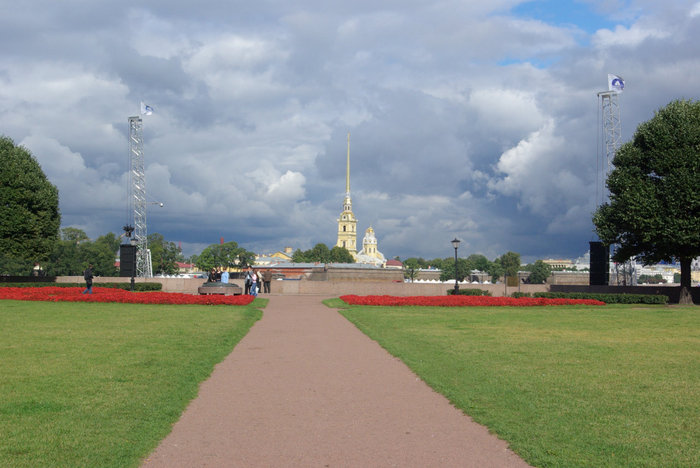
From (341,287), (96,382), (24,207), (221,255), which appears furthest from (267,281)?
(221,255)

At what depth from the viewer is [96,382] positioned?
30.4 feet

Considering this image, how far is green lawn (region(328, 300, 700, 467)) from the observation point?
20.8ft

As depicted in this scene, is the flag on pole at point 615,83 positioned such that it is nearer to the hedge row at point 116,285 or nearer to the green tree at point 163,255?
the hedge row at point 116,285

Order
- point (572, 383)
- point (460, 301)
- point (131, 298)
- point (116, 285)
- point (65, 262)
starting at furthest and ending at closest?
1. point (65, 262)
2. point (116, 285)
3. point (460, 301)
4. point (131, 298)
5. point (572, 383)

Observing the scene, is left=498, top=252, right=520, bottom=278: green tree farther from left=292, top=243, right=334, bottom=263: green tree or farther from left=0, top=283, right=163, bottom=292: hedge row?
left=0, top=283, right=163, bottom=292: hedge row

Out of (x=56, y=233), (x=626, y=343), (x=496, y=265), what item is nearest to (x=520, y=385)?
(x=626, y=343)

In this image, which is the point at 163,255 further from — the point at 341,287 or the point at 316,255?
the point at 341,287

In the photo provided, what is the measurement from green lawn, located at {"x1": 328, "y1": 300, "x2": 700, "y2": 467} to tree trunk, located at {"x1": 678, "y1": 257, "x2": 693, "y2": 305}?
53.1ft

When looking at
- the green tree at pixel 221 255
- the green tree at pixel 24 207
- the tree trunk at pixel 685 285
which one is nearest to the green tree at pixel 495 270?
the green tree at pixel 221 255

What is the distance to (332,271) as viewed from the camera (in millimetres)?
71375

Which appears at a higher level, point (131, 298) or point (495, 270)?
point (495, 270)

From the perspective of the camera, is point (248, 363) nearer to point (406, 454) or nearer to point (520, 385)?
point (520, 385)

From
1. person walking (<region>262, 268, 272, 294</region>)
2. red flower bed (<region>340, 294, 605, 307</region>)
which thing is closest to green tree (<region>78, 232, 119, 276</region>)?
person walking (<region>262, 268, 272, 294</region>)

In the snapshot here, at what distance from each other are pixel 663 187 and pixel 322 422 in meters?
32.0
